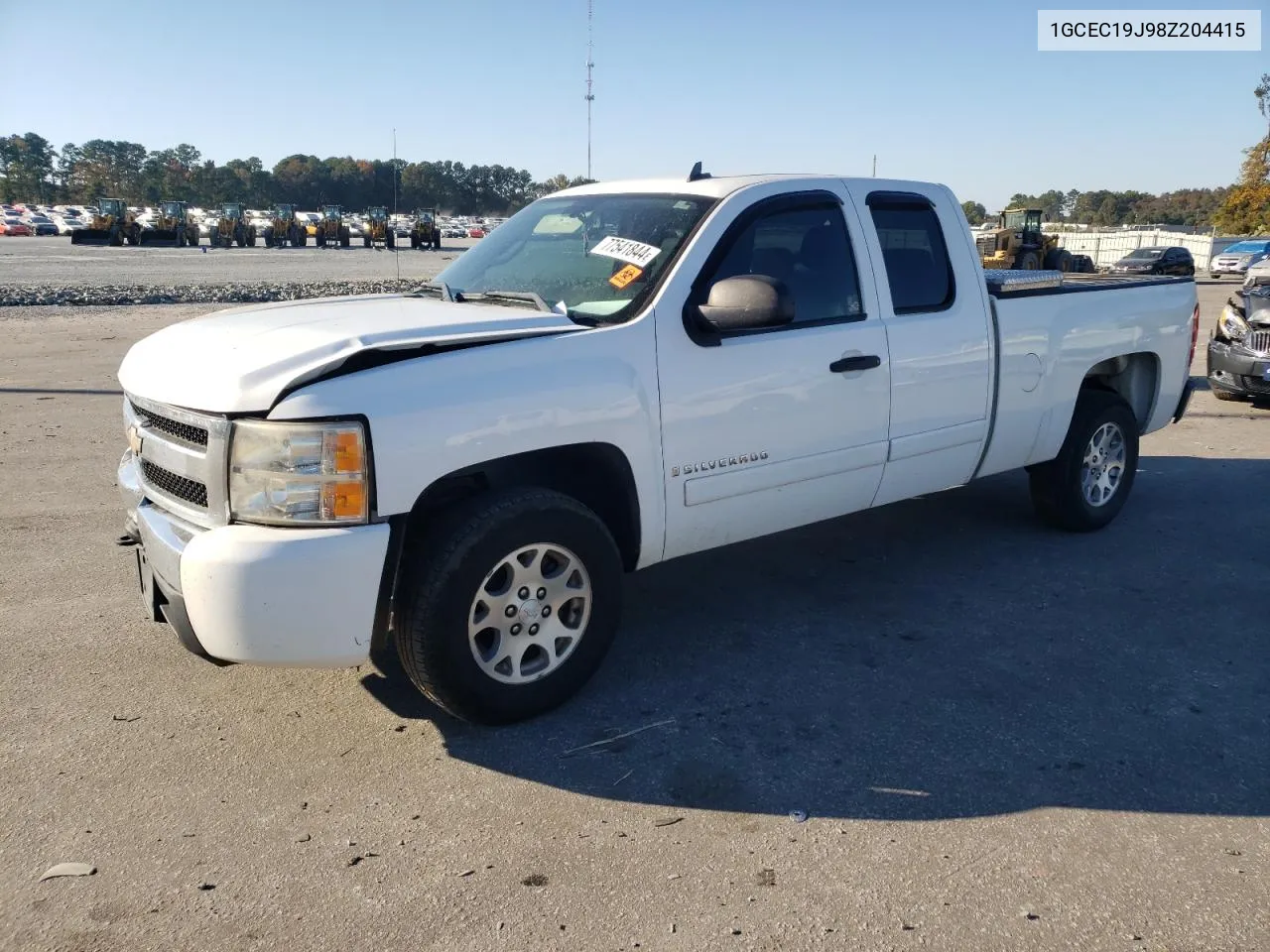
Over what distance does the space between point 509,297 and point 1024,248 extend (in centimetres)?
2465

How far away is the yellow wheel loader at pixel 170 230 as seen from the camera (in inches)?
2066

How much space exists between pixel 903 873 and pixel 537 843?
1.05 meters

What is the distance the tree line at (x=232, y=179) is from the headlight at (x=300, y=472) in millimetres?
120274

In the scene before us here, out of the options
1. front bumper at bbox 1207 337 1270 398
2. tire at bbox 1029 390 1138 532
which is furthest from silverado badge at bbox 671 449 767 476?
front bumper at bbox 1207 337 1270 398

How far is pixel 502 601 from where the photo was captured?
3.55m

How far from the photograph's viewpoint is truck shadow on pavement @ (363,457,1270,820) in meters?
3.33

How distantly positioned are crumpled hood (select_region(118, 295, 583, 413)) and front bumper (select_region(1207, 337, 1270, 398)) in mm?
8975

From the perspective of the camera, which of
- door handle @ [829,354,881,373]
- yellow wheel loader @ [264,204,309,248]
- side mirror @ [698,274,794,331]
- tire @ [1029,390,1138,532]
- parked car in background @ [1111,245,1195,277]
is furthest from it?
yellow wheel loader @ [264,204,309,248]

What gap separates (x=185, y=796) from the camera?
10.6 ft

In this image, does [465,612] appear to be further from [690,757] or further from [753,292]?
[753,292]

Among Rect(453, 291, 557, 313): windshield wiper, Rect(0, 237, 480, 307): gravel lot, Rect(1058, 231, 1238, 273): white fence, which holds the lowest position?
Rect(453, 291, 557, 313): windshield wiper

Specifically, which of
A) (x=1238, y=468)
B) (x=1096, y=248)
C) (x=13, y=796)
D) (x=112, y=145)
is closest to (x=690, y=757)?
(x=13, y=796)

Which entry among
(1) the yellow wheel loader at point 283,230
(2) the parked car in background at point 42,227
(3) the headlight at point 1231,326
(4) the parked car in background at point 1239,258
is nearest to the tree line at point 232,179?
(2) the parked car in background at point 42,227

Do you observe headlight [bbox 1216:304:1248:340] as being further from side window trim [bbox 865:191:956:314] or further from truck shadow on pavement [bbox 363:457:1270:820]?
side window trim [bbox 865:191:956:314]
